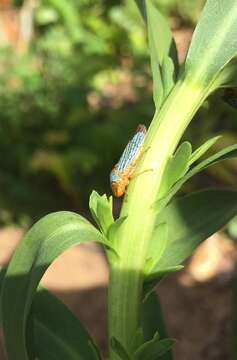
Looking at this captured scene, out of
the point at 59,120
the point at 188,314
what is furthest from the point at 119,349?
the point at 59,120

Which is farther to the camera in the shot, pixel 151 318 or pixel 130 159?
pixel 151 318

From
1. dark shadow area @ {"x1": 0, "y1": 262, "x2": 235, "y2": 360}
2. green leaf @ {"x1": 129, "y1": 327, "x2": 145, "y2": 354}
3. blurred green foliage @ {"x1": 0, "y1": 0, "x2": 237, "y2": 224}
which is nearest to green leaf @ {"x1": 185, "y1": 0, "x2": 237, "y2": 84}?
green leaf @ {"x1": 129, "y1": 327, "x2": 145, "y2": 354}

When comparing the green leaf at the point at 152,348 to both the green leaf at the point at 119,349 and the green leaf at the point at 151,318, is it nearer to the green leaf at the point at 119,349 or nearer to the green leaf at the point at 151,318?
the green leaf at the point at 119,349

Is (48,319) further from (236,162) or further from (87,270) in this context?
(236,162)

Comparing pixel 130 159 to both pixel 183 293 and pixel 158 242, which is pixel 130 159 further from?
pixel 183 293

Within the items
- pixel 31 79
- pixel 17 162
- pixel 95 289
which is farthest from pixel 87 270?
pixel 31 79

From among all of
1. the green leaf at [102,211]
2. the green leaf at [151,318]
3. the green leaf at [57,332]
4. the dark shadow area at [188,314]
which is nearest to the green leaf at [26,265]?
the green leaf at [102,211]
